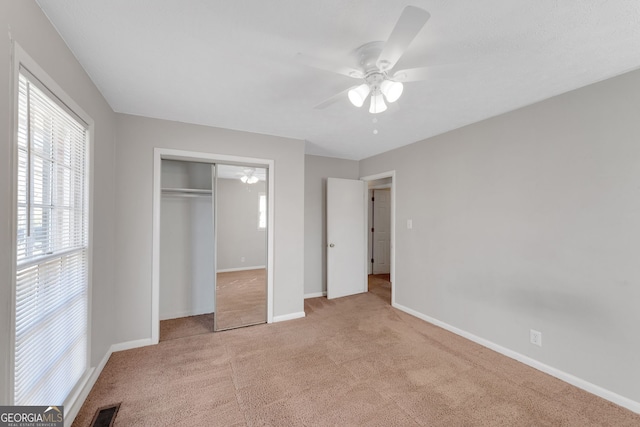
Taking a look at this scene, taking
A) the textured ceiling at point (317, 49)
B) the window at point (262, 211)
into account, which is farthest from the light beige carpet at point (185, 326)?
the textured ceiling at point (317, 49)

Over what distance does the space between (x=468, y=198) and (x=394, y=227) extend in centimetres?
122

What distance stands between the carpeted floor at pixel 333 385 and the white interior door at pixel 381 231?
3.21 meters

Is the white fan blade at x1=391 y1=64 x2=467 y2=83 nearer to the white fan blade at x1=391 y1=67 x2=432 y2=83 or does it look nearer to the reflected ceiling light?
the white fan blade at x1=391 y1=67 x2=432 y2=83

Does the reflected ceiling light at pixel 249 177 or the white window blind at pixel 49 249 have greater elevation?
the reflected ceiling light at pixel 249 177

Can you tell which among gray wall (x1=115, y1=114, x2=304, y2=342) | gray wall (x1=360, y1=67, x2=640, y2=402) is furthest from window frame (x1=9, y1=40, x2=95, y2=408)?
gray wall (x1=360, y1=67, x2=640, y2=402)

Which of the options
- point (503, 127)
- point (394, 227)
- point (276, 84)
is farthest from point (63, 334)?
point (503, 127)

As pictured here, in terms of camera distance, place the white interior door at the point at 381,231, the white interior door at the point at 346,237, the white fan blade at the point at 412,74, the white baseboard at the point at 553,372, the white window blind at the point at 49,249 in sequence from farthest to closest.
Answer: the white interior door at the point at 381,231 < the white interior door at the point at 346,237 < the white baseboard at the point at 553,372 < the white fan blade at the point at 412,74 < the white window blind at the point at 49,249

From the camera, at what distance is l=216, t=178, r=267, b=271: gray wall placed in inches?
123

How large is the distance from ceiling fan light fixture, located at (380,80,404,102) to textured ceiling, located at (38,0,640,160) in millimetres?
211

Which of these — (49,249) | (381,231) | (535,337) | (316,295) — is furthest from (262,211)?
(381,231)

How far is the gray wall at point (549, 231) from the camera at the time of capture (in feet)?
6.15

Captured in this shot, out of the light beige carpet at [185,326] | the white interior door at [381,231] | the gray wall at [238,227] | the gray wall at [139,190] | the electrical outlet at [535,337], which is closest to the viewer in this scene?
the electrical outlet at [535,337]

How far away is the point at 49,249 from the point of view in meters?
1.48

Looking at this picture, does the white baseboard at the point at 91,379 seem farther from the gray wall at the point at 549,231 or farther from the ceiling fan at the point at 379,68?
the gray wall at the point at 549,231
